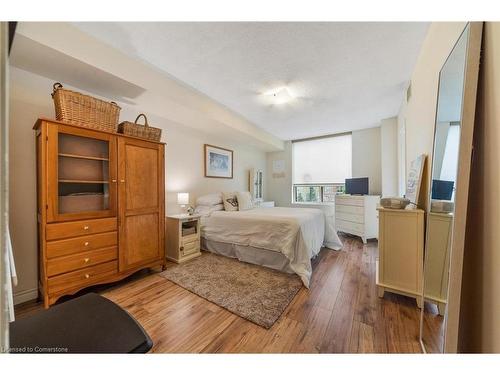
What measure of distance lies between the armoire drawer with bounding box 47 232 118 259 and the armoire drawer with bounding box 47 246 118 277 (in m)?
0.04

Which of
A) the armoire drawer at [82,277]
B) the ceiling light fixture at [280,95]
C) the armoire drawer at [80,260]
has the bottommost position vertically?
the armoire drawer at [82,277]

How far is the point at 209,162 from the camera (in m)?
3.79

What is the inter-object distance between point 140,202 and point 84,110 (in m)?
1.02

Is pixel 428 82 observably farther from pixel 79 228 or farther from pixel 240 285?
pixel 79 228

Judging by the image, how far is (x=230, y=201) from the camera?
3.42m

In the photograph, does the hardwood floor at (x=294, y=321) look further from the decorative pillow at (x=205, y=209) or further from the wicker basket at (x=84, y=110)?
the wicker basket at (x=84, y=110)

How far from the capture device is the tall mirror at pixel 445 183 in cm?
88

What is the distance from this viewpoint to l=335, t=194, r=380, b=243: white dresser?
363 centimetres

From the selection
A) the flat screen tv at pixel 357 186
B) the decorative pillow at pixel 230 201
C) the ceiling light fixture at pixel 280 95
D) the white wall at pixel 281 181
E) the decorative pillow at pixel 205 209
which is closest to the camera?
the ceiling light fixture at pixel 280 95

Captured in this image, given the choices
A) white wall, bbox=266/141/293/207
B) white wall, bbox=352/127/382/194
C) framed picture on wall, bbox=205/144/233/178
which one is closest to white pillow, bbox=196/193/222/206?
framed picture on wall, bbox=205/144/233/178

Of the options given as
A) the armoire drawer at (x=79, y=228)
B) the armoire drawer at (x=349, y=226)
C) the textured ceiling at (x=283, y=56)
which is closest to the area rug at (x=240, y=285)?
the armoire drawer at (x=79, y=228)

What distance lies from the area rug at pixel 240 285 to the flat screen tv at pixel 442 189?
1423mm

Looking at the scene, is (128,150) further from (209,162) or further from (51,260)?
(209,162)

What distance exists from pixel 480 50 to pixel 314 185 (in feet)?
14.0
